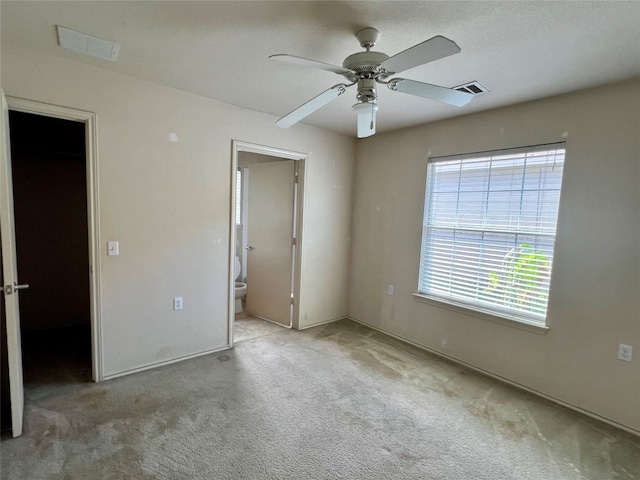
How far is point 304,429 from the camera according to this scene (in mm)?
2041

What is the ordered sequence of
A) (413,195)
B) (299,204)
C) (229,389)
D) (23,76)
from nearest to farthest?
(23,76)
(229,389)
(413,195)
(299,204)

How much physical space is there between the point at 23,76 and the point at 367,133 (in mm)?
2273

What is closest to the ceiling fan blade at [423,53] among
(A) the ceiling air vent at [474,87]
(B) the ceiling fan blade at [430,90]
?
(B) the ceiling fan blade at [430,90]

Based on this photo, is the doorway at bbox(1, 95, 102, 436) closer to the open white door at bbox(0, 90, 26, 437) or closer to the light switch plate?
the open white door at bbox(0, 90, 26, 437)

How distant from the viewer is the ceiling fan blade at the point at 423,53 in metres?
1.23

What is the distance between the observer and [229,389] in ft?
8.07

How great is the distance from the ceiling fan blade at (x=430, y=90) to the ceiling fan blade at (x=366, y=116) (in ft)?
0.48

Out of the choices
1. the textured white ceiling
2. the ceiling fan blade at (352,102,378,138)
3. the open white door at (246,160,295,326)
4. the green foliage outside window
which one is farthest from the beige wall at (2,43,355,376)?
the green foliage outside window

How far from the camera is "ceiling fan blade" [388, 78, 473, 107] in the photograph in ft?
5.37

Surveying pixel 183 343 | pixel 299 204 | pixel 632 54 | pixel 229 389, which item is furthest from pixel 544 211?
pixel 183 343

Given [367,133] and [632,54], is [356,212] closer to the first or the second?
[367,133]

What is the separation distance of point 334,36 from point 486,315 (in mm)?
2558

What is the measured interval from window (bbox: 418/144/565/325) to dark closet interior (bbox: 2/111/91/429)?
11.7 feet

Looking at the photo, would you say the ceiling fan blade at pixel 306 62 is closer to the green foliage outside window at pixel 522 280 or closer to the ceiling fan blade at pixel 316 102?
the ceiling fan blade at pixel 316 102
